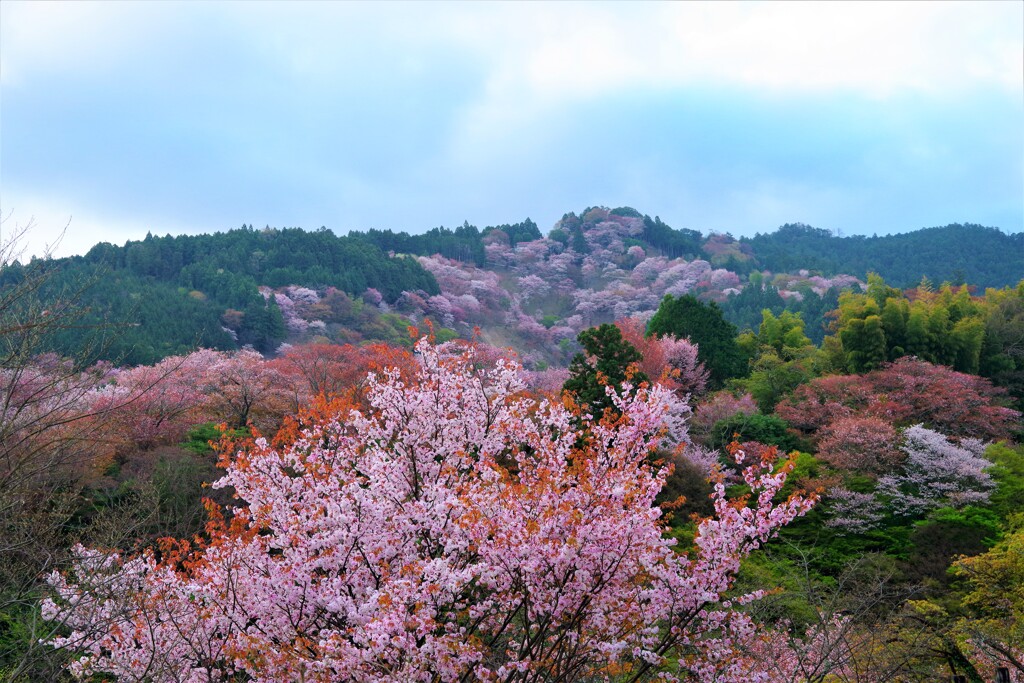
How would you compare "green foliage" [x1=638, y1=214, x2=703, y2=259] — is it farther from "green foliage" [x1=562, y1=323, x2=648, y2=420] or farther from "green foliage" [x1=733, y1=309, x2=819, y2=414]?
"green foliage" [x1=562, y1=323, x2=648, y2=420]

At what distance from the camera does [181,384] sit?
80.7ft

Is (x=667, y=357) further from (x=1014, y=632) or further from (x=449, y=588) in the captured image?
(x=449, y=588)

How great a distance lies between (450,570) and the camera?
5969 mm

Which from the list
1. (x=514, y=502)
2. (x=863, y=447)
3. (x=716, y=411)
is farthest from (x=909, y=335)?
(x=514, y=502)

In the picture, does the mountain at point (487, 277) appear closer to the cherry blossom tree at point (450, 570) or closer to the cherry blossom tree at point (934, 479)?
the cherry blossom tree at point (450, 570)

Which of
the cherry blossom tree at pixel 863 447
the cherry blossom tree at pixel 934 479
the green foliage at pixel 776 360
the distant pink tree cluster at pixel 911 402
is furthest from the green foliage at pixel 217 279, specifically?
the cherry blossom tree at pixel 934 479

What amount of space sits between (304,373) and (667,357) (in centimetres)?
1221

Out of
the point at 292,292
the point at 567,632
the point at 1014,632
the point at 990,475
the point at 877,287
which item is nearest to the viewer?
the point at 567,632

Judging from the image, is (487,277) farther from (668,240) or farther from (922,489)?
(922,489)

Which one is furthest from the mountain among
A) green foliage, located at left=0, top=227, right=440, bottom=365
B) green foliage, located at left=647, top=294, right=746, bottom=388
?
green foliage, located at left=647, top=294, right=746, bottom=388

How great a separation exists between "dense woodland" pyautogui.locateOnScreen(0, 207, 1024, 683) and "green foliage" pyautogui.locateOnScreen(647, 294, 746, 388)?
0.11m

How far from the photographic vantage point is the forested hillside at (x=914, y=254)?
60125 millimetres

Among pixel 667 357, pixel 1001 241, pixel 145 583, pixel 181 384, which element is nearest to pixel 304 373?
pixel 181 384

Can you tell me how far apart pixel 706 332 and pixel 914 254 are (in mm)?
54061
